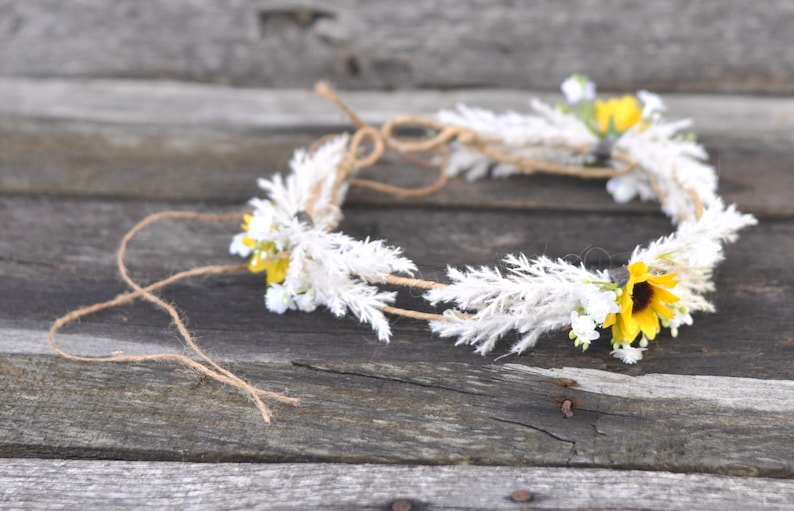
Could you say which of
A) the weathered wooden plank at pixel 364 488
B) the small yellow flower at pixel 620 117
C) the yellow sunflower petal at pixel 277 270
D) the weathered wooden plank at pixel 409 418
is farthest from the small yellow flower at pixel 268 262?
the small yellow flower at pixel 620 117

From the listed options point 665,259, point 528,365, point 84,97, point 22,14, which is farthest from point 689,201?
point 22,14

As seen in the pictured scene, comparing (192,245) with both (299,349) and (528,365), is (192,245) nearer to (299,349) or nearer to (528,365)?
(299,349)

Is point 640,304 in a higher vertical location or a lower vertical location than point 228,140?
lower

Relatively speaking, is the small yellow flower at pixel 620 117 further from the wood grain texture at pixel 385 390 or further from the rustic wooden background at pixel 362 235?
the wood grain texture at pixel 385 390

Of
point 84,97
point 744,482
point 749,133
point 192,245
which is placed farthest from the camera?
point 84,97

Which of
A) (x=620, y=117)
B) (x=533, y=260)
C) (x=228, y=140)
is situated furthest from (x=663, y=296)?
(x=228, y=140)

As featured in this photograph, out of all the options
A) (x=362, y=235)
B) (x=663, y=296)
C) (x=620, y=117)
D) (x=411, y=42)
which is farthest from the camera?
(x=411, y=42)

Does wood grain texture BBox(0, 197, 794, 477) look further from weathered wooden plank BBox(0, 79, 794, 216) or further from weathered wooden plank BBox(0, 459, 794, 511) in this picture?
weathered wooden plank BBox(0, 79, 794, 216)

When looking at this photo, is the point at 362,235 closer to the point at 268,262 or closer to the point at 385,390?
the point at 268,262
